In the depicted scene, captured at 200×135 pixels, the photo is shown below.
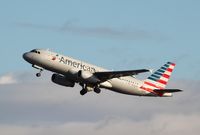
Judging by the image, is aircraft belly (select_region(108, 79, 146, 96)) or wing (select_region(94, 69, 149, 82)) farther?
aircraft belly (select_region(108, 79, 146, 96))

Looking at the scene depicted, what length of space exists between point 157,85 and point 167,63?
7293mm

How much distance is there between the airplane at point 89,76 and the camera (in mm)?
96125

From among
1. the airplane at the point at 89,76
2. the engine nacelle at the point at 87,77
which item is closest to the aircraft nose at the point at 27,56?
the airplane at the point at 89,76

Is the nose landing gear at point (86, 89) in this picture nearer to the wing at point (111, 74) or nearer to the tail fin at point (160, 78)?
the wing at point (111, 74)

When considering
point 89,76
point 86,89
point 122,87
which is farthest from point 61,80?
point 122,87

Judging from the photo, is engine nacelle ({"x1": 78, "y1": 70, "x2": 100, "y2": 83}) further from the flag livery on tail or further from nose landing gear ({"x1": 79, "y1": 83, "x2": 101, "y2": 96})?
the flag livery on tail

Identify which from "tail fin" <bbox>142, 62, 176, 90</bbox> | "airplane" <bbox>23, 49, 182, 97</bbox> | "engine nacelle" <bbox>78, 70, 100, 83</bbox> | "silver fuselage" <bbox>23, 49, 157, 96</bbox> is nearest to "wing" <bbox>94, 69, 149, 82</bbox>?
"airplane" <bbox>23, 49, 182, 97</bbox>

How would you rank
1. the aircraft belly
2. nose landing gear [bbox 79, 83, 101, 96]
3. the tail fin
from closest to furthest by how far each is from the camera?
nose landing gear [bbox 79, 83, 101, 96] → the aircraft belly → the tail fin

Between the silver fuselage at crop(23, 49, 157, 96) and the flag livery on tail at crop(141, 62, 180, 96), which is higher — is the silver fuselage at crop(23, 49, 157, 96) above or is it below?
below

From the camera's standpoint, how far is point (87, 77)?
98.1 m

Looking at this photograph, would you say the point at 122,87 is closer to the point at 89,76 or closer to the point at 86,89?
the point at 86,89

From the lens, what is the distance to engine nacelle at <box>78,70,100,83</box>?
3839 inches

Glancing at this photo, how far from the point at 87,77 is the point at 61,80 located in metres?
7.37

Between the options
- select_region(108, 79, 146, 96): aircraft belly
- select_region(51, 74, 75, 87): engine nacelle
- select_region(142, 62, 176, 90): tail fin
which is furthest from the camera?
select_region(142, 62, 176, 90): tail fin
